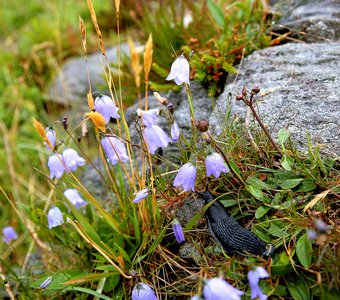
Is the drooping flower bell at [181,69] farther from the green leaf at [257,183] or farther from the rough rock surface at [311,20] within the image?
the rough rock surface at [311,20]

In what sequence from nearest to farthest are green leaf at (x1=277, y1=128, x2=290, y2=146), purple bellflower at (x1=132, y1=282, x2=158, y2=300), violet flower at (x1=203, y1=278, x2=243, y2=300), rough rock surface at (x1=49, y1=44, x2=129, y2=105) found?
violet flower at (x1=203, y1=278, x2=243, y2=300)
purple bellflower at (x1=132, y1=282, x2=158, y2=300)
green leaf at (x1=277, y1=128, x2=290, y2=146)
rough rock surface at (x1=49, y1=44, x2=129, y2=105)

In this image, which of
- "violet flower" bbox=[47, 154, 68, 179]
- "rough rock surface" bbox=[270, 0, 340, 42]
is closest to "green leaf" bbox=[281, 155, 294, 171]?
"violet flower" bbox=[47, 154, 68, 179]

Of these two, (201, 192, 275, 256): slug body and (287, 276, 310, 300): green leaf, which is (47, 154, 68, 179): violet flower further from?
(287, 276, 310, 300): green leaf

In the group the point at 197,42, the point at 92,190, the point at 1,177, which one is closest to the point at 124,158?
the point at 92,190

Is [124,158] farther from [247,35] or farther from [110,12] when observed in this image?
[110,12]

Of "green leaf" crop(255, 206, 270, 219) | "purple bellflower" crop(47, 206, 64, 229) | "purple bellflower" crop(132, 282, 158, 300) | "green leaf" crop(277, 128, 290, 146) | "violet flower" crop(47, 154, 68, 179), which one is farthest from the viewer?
"purple bellflower" crop(47, 206, 64, 229)

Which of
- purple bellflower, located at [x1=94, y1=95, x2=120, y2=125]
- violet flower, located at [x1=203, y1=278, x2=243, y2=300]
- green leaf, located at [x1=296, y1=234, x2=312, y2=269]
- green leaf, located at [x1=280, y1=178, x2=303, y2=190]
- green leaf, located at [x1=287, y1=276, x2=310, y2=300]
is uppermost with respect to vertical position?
purple bellflower, located at [x1=94, y1=95, x2=120, y2=125]
